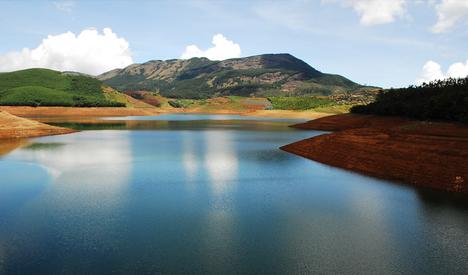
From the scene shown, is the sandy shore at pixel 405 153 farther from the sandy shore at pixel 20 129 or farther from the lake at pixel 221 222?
the sandy shore at pixel 20 129

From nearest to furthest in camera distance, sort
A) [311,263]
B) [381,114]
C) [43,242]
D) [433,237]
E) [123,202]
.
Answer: [311,263]
[43,242]
[433,237]
[123,202]
[381,114]

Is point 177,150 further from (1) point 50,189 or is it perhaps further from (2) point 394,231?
(2) point 394,231

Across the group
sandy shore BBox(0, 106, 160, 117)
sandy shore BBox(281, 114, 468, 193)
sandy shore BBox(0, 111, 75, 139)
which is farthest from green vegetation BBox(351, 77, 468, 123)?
sandy shore BBox(0, 106, 160, 117)

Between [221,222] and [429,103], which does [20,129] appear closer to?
[221,222]

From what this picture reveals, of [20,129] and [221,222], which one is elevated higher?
[20,129]

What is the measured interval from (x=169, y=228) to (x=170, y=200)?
6.80 meters

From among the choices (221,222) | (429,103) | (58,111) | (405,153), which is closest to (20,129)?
(221,222)

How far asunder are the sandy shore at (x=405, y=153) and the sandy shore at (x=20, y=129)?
5829 cm

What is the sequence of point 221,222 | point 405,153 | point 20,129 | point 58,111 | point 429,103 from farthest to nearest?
point 58,111 → point 20,129 → point 429,103 → point 405,153 → point 221,222

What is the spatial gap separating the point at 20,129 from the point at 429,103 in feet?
280

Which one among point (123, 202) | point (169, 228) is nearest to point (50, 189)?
point (123, 202)

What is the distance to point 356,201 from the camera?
2861 cm

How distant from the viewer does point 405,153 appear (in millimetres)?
40531

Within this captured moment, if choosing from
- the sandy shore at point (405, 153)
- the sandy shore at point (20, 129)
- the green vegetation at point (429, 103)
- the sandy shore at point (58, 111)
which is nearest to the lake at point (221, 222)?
the sandy shore at point (405, 153)
